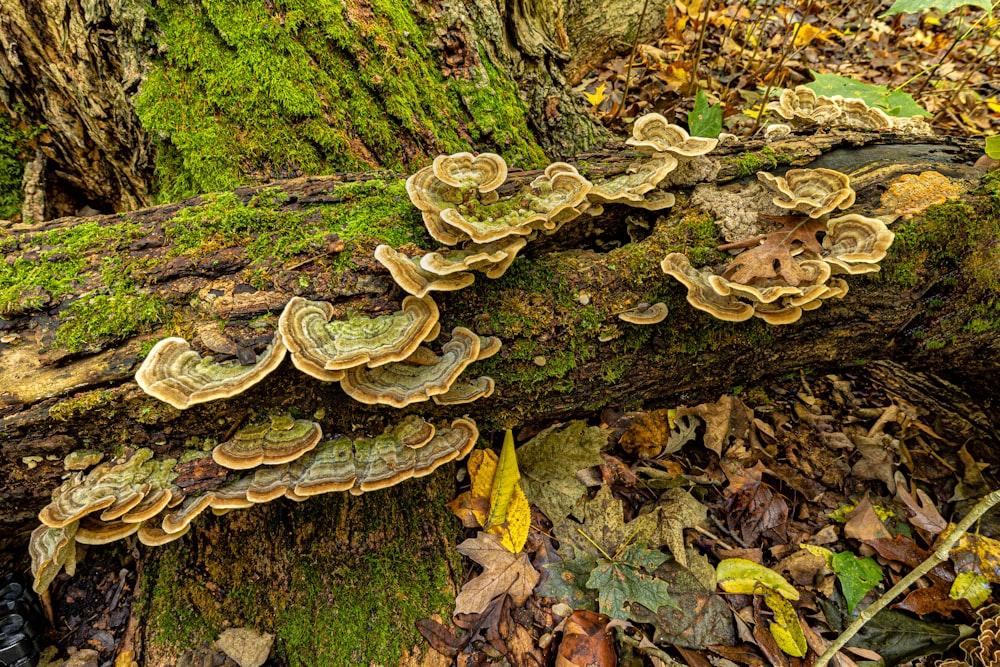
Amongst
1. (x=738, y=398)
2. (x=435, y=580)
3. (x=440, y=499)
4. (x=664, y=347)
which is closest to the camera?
(x=664, y=347)

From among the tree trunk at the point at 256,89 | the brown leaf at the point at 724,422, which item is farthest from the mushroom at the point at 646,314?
the tree trunk at the point at 256,89

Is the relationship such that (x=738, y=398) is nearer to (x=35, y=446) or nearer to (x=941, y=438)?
(x=941, y=438)

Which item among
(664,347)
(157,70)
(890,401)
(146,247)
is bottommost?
(890,401)

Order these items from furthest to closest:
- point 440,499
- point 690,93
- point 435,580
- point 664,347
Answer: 1. point 690,93
2. point 440,499
3. point 435,580
4. point 664,347

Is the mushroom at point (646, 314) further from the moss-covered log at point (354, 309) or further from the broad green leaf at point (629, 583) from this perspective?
the broad green leaf at point (629, 583)

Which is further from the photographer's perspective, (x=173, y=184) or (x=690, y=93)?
(x=690, y=93)

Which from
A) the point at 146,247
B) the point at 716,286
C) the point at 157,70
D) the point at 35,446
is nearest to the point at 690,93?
the point at 716,286

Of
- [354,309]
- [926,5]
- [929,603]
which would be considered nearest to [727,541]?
[929,603]
